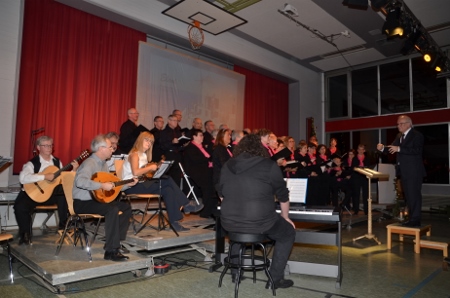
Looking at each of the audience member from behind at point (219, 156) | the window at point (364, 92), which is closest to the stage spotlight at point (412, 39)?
the window at point (364, 92)

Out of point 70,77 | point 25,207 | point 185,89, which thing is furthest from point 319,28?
point 25,207

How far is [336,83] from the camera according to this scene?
1238 centimetres

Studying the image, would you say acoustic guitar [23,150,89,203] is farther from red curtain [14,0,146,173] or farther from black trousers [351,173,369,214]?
black trousers [351,173,369,214]

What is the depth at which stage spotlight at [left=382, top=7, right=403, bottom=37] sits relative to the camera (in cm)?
625

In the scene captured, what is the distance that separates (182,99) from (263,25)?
8.90ft

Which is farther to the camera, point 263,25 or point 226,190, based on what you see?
point 263,25

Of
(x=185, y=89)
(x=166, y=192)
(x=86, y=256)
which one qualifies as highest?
(x=185, y=89)

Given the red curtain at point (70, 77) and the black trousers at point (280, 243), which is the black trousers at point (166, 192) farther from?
the red curtain at point (70, 77)

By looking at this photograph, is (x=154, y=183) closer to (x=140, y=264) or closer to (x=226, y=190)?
(x=140, y=264)

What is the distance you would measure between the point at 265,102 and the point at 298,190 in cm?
751

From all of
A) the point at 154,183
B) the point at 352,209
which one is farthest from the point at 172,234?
the point at 352,209

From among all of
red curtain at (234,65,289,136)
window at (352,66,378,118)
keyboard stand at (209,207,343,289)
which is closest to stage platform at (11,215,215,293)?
keyboard stand at (209,207,343,289)

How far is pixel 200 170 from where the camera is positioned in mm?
5543

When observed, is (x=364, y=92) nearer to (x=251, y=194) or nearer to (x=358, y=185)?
(x=358, y=185)
